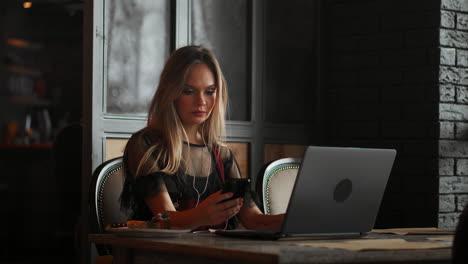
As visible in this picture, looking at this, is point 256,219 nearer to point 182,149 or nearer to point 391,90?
point 182,149

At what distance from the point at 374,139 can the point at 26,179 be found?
352 cm

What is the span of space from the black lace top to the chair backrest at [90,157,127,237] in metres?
0.05

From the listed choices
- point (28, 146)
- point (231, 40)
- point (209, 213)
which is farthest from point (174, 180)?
point (28, 146)

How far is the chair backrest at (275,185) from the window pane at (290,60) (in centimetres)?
127

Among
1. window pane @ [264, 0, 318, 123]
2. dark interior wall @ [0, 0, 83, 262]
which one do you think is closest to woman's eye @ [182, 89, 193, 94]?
window pane @ [264, 0, 318, 123]

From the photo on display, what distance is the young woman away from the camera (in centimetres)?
221

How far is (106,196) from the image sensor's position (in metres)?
2.35

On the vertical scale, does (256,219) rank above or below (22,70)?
below

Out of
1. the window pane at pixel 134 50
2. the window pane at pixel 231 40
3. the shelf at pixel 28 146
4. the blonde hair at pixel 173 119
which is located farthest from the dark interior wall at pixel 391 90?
the shelf at pixel 28 146

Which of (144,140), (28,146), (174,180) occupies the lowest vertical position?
(28,146)

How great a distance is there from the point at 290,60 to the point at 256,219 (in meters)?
1.92

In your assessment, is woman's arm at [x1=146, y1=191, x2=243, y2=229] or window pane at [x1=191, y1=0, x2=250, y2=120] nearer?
woman's arm at [x1=146, y1=191, x2=243, y2=229]

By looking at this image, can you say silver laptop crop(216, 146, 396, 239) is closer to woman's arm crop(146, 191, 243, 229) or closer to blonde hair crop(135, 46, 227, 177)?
woman's arm crop(146, 191, 243, 229)

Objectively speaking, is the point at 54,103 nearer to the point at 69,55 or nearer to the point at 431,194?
the point at 69,55
